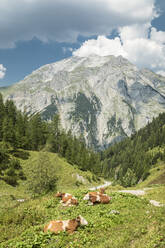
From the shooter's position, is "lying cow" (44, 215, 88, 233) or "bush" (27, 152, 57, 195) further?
"bush" (27, 152, 57, 195)

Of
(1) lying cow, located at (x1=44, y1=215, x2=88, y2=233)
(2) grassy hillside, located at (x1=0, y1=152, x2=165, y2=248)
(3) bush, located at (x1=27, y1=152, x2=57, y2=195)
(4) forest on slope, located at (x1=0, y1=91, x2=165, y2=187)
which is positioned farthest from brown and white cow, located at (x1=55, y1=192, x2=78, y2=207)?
(4) forest on slope, located at (x1=0, y1=91, x2=165, y2=187)

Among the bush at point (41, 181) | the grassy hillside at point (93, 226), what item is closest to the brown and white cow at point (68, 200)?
the grassy hillside at point (93, 226)

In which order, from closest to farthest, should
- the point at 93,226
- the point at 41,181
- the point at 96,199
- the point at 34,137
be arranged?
the point at 93,226 < the point at 96,199 < the point at 41,181 < the point at 34,137

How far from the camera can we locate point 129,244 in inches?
355

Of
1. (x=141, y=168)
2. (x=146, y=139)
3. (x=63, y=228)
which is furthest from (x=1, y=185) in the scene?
(x=146, y=139)

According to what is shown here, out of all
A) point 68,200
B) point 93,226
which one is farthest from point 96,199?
point 93,226

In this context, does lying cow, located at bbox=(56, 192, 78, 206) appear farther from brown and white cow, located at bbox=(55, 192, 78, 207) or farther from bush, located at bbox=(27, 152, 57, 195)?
bush, located at bbox=(27, 152, 57, 195)

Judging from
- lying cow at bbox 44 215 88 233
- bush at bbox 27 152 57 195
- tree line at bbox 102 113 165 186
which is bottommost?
tree line at bbox 102 113 165 186

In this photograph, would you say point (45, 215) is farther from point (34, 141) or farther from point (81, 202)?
point (34, 141)

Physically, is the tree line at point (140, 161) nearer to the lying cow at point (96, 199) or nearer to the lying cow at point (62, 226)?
the lying cow at point (96, 199)

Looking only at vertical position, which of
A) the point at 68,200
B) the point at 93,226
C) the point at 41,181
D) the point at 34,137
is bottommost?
the point at 41,181

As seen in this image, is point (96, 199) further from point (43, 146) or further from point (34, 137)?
point (43, 146)

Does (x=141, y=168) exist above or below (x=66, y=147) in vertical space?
below

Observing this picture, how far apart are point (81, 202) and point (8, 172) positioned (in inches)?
1474
